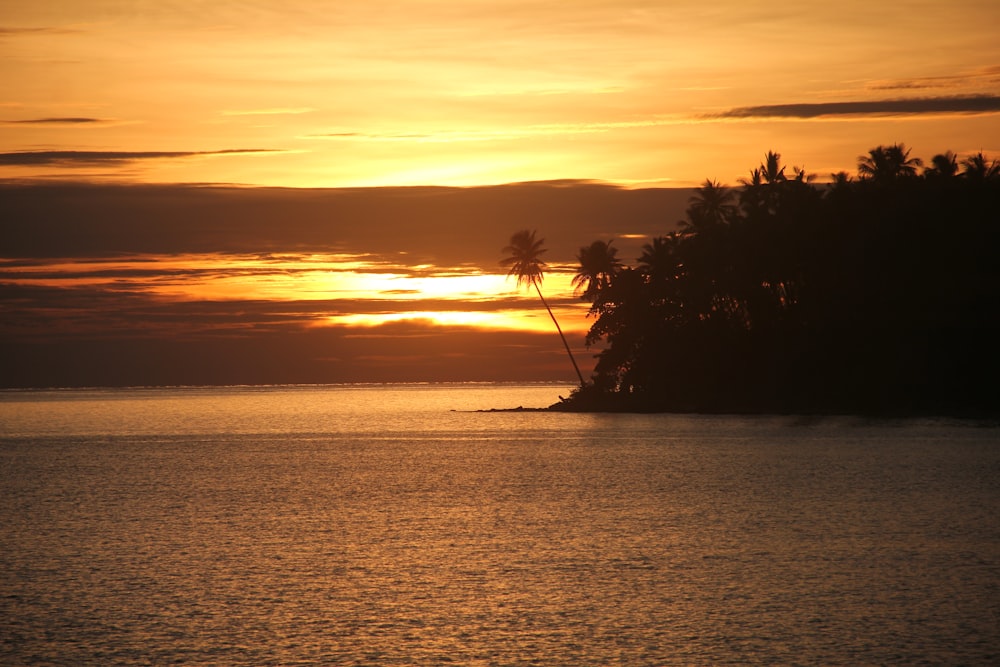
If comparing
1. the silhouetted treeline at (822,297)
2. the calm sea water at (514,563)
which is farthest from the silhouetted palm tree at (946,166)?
the calm sea water at (514,563)

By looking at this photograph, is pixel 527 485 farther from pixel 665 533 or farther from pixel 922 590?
pixel 922 590

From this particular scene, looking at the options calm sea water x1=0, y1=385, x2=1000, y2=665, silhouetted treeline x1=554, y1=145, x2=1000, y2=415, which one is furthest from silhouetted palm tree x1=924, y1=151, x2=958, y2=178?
calm sea water x1=0, y1=385, x2=1000, y2=665

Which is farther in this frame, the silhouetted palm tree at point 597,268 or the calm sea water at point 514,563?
the silhouetted palm tree at point 597,268

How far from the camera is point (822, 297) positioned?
85.6 meters

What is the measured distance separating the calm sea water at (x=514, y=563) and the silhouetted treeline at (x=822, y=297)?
73.3 ft

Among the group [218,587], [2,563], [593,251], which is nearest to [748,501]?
[218,587]

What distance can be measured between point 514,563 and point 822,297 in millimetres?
63647

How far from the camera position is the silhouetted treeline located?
79.8 m

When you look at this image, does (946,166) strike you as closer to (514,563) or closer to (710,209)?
(710,209)

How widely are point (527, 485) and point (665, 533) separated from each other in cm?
1717

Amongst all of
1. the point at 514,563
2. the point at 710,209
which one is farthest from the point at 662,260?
the point at 514,563

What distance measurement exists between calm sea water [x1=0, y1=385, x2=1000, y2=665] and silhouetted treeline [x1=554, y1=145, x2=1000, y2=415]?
2234cm

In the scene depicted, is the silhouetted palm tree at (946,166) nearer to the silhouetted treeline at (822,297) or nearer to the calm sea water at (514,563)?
the silhouetted treeline at (822,297)

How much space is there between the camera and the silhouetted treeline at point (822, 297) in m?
79.8
